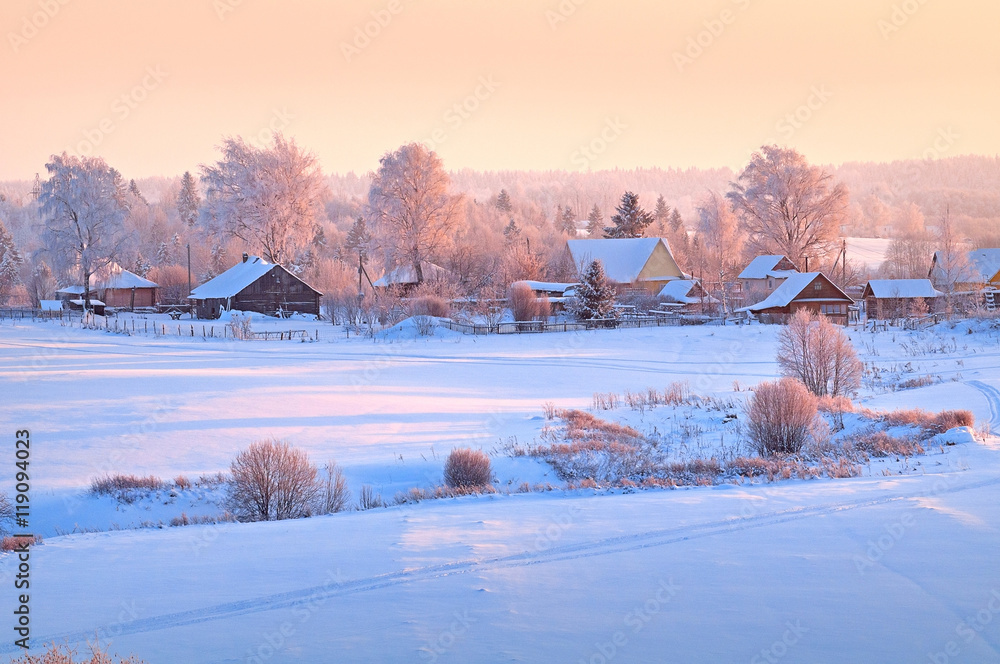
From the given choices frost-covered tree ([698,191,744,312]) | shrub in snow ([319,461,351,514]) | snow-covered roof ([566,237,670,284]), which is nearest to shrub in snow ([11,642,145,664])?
shrub in snow ([319,461,351,514])

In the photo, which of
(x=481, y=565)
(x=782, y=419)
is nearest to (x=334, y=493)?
(x=481, y=565)

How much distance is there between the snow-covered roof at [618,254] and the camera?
64.2 metres

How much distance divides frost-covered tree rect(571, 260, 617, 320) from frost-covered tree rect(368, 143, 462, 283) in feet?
50.5

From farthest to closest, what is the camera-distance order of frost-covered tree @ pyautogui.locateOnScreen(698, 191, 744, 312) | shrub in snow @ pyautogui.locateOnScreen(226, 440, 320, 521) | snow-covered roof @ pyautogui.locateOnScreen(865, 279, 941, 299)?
frost-covered tree @ pyautogui.locateOnScreen(698, 191, 744, 312) → snow-covered roof @ pyautogui.locateOnScreen(865, 279, 941, 299) → shrub in snow @ pyautogui.locateOnScreen(226, 440, 320, 521)

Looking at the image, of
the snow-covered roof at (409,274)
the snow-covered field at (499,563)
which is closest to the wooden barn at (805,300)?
the snow-covered roof at (409,274)

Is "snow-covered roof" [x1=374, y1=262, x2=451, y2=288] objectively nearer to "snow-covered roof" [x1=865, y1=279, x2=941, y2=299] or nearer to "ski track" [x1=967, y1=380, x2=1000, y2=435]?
"snow-covered roof" [x1=865, y1=279, x2=941, y2=299]

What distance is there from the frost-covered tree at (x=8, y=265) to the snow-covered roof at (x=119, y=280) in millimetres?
16852

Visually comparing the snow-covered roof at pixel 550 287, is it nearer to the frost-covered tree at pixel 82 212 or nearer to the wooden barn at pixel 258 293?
the wooden barn at pixel 258 293

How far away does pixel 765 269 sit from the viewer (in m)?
64.7

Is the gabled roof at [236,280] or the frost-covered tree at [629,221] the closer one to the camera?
the gabled roof at [236,280]

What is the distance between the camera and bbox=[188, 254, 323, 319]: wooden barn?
185 ft

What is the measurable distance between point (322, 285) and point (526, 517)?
60869 mm

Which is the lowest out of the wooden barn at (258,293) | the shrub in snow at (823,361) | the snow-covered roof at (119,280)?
the shrub in snow at (823,361)

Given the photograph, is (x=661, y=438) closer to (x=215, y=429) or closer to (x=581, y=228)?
(x=215, y=429)
